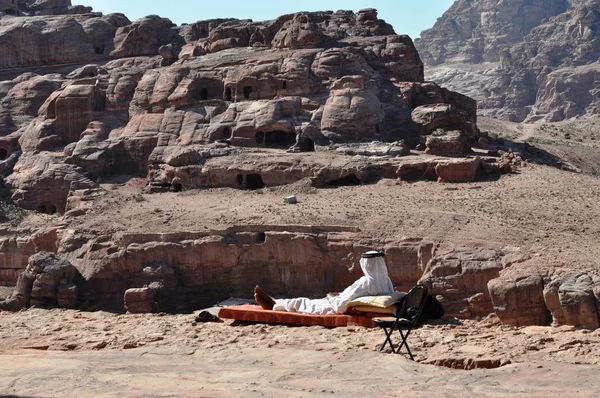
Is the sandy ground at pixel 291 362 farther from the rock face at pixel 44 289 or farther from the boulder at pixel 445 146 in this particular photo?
the boulder at pixel 445 146

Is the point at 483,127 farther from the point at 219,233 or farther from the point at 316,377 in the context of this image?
the point at 316,377

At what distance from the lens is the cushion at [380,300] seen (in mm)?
20453

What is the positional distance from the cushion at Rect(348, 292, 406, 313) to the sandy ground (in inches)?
23.5

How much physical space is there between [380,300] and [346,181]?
17.5 metres

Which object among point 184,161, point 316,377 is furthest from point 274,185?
point 316,377

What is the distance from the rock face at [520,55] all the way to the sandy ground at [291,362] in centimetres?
8876

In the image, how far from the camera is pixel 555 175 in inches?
1467

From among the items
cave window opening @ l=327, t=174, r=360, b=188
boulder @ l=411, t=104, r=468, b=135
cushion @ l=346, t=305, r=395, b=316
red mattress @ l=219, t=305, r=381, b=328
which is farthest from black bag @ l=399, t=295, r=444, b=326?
boulder @ l=411, t=104, r=468, b=135

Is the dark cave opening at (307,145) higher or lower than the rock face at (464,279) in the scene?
higher

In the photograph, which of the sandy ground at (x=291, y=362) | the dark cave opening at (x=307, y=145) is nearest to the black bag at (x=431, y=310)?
the sandy ground at (x=291, y=362)

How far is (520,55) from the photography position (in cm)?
12512

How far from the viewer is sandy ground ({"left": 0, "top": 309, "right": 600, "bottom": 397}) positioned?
1492cm

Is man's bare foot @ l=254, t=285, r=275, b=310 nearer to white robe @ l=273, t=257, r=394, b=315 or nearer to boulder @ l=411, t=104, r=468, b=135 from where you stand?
white robe @ l=273, t=257, r=394, b=315

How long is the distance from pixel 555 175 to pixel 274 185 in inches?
442
